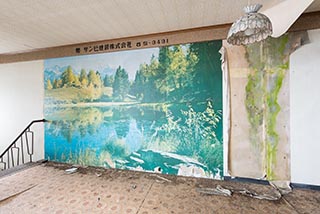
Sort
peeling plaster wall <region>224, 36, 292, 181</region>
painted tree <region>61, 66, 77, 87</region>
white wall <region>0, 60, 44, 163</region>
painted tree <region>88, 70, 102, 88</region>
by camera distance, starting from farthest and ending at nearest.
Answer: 1. white wall <region>0, 60, 44, 163</region>
2. painted tree <region>61, 66, 77, 87</region>
3. painted tree <region>88, 70, 102, 88</region>
4. peeling plaster wall <region>224, 36, 292, 181</region>

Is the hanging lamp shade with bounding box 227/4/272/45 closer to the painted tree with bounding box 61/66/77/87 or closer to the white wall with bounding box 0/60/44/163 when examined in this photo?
the painted tree with bounding box 61/66/77/87

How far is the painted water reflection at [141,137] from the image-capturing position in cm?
318

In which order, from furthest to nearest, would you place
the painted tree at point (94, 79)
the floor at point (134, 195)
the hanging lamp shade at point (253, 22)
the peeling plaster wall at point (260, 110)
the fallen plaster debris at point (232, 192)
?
the painted tree at point (94, 79) → the peeling plaster wall at point (260, 110) → the fallen plaster debris at point (232, 192) → the floor at point (134, 195) → the hanging lamp shade at point (253, 22)

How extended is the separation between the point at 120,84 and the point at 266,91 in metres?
2.52

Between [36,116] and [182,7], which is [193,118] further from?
[36,116]

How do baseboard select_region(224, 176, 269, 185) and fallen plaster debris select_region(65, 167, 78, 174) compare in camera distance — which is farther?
fallen plaster debris select_region(65, 167, 78, 174)

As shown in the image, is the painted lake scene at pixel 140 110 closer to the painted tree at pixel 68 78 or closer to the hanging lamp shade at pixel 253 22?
the painted tree at pixel 68 78

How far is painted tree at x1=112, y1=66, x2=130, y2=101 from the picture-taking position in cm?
362

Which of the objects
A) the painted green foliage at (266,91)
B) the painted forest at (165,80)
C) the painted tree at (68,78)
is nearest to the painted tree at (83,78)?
the painted forest at (165,80)

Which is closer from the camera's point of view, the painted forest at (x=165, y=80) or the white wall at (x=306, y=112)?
the white wall at (x=306, y=112)

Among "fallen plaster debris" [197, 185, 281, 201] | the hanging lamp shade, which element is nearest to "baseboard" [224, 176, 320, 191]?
"fallen plaster debris" [197, 185, 281, 201]

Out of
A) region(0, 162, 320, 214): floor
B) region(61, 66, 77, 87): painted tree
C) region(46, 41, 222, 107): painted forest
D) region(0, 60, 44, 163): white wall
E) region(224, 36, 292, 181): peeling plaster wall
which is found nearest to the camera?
region(0, 162, 320, 214): floor

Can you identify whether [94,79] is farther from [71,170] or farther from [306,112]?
[306,112]

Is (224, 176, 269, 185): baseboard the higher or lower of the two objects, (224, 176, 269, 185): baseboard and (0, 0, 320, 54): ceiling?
the lower
